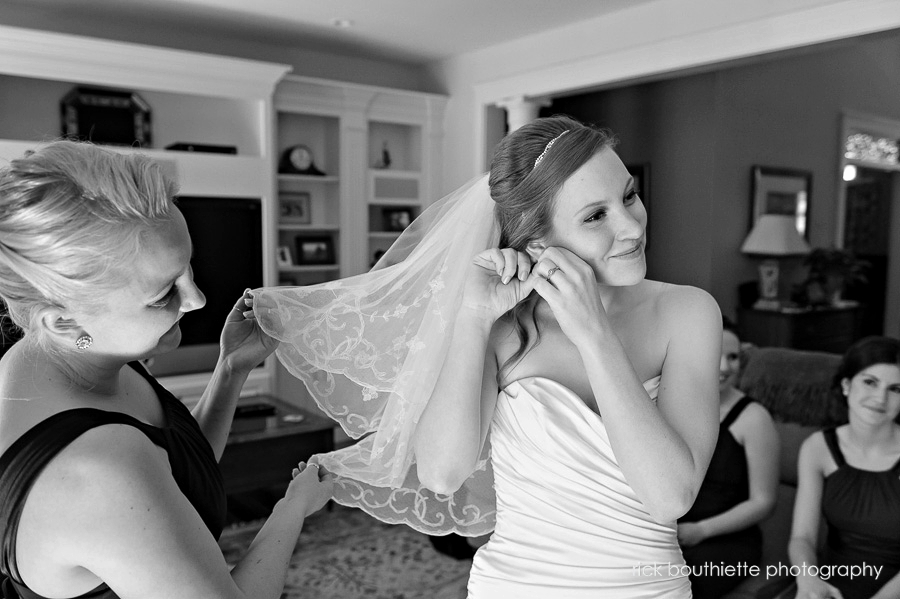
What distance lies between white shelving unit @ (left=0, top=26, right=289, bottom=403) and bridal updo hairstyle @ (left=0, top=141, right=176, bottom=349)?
326 centimetres

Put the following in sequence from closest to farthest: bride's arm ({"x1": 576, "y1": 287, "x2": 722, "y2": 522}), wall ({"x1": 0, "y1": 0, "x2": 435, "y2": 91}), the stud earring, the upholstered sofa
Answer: the stud earring < bride's arm ({"x1": 576, "y1": 287, "x2": 722, "y2": 522}) < the upholstered sofa < wall ({"x1": 0, "y1": 0, "x2": 435, "y2": 91})

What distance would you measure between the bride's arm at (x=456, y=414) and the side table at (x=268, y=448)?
100 inches

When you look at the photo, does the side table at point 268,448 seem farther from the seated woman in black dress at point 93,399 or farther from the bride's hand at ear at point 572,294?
the bride's hand at ear at point 572,294

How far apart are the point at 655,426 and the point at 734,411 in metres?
1.55

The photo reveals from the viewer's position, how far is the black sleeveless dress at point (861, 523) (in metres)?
2.15

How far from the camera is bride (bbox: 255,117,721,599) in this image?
1181 mm

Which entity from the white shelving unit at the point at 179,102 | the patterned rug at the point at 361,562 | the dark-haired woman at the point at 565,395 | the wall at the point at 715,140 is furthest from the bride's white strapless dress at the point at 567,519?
the wall at the point at 715,140

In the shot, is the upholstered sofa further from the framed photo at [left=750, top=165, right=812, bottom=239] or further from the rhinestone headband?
the framed photo at [left=750, top=165, right=812, bottom=239]

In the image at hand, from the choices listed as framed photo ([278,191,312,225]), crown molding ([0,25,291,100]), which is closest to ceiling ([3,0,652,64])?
crown molding ([0,25,291,100])

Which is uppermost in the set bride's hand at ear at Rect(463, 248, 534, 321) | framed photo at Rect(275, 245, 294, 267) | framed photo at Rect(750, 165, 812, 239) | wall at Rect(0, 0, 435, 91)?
wall at Rect(0, 0, 435, 91)

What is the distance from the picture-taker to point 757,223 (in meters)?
5.77

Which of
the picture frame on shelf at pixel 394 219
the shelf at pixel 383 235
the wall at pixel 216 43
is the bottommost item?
the shelf at pixel 383 235

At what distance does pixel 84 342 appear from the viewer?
951 millimetres

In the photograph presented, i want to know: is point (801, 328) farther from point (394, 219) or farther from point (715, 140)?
point (394, 219)
